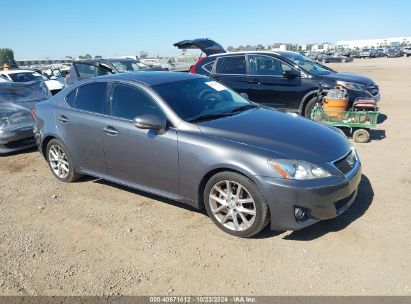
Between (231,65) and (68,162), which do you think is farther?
(231,65)

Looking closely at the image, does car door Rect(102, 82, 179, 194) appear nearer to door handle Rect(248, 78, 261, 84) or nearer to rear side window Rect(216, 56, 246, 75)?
door handle Rect(248, 78, 261, 84)

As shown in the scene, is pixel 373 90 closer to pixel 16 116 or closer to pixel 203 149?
pixel 203 149

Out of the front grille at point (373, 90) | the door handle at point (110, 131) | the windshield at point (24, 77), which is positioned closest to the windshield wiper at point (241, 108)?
the door handle at point (110, 131)

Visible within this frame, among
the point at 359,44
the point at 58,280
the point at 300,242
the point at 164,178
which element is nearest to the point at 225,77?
the point at 164,178

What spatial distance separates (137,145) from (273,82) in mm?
5052

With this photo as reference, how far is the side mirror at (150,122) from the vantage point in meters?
3.98

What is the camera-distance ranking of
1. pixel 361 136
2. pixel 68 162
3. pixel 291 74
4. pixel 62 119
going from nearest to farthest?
1. pixel 62 119
2. pixel 68 162
3. pixel 361 136
4. pixel 291 74

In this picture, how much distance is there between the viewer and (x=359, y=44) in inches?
5910

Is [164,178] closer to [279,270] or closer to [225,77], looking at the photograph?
[279,270]

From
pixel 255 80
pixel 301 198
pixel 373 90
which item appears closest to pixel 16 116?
pixel 255 80

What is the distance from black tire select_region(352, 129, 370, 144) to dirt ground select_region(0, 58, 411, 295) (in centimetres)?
194

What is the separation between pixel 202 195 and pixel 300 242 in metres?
1.10

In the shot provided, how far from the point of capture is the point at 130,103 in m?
4.49

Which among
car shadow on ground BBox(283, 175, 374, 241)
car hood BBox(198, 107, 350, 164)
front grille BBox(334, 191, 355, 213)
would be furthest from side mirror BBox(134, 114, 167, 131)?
front grille BBox(334, 191, 355, 213)
